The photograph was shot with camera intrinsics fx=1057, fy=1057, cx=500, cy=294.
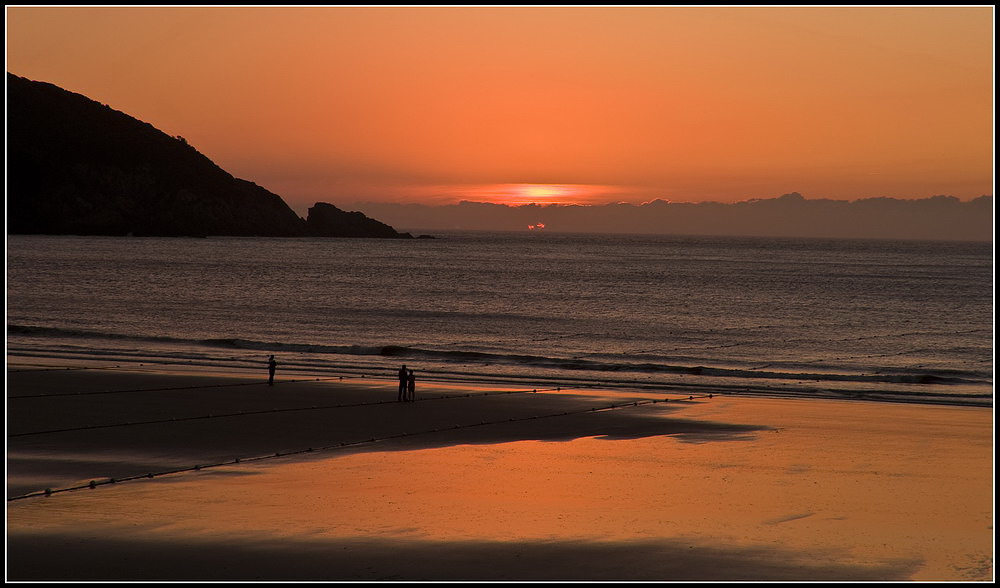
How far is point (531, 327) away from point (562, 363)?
1944cm

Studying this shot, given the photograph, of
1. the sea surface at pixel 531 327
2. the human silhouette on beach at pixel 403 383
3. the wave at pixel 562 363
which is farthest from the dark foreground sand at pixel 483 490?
the wave at pixel 562 363

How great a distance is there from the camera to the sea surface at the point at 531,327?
136ft

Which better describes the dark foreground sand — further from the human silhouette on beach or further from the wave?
the wave

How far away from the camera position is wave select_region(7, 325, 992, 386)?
41.6 m

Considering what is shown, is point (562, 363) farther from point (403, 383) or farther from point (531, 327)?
point (531, 327)

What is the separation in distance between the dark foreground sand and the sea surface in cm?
950

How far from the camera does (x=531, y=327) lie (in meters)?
65.0

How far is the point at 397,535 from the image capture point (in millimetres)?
15219

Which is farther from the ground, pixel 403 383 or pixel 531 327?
pixel 403 383

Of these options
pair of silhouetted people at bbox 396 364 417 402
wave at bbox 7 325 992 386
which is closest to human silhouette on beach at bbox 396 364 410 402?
pair of silhouetted people at bbox 396 364 417 402

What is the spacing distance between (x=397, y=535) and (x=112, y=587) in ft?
13.5

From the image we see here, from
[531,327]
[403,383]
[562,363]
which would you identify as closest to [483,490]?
[403,383]

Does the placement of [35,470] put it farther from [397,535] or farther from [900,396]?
[900,396]

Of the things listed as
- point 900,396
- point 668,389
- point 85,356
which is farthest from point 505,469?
point 85,356
